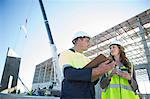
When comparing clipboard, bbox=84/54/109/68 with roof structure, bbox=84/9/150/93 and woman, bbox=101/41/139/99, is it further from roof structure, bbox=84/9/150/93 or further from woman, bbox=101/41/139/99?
roof structure, bbox=84/9/150/93

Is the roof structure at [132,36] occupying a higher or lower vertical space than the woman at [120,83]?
higher

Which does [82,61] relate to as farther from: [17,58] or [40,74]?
[40,74]

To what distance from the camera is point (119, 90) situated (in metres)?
1.65

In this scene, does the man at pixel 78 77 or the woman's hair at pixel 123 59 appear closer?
the man at pixel 78 77

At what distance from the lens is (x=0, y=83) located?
4867mm

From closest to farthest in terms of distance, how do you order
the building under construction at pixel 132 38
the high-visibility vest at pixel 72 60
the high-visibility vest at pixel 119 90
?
the high-visibility vest at pixel 72 60 → the high-visibility vest at pixel 119 90 → the building under construction at pixel 132 38

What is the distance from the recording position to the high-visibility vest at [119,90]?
1.61 metres

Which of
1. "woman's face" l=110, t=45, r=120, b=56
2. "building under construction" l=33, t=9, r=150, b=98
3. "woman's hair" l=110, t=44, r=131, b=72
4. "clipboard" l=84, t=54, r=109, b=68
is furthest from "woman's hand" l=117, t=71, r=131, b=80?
"building under construction" l=33, t=9, r=150, b=98

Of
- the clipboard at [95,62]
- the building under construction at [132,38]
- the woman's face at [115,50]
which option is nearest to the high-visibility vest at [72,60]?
the clipboard at [95,62]

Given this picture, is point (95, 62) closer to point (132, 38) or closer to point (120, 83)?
point (120, 83)

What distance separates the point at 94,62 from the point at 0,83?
4.42 m

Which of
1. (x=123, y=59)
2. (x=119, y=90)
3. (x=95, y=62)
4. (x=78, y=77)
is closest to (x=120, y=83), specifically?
(x=119, y=90)

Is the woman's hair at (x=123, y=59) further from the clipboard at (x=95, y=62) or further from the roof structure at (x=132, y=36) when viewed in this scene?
the roof structure at (x=132, y=36)

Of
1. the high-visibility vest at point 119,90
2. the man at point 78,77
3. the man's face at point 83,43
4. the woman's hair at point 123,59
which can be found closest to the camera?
the man at point 78,77
